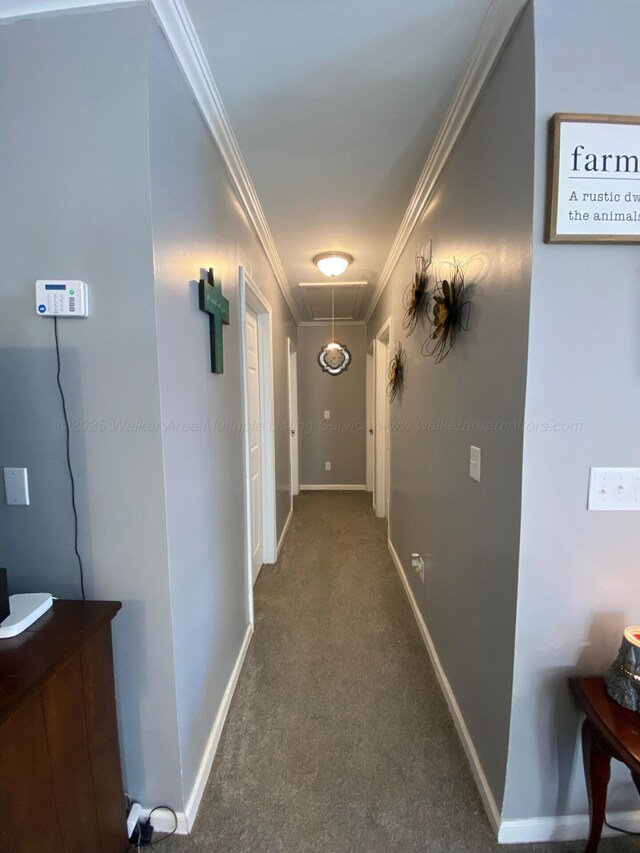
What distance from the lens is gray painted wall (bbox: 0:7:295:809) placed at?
3.13 feet

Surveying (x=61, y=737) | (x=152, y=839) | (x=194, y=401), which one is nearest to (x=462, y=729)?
(x=152, y=839)

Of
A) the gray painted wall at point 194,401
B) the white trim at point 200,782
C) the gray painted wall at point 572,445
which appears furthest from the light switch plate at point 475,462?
the white trim at point 200,782

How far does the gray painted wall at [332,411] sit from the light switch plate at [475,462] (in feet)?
12.4

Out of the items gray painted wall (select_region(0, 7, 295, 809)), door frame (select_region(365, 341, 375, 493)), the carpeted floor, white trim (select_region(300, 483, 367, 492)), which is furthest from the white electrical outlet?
white trim (select_region(300, 483, 367, 492))

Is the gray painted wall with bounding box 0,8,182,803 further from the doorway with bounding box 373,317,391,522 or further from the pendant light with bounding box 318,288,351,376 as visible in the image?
the pendant light with bounding box 318,288,351,376

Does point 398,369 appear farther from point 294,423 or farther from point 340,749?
point 294,423

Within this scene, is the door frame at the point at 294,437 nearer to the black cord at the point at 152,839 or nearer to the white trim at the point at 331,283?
the white trim at the point at 331,283

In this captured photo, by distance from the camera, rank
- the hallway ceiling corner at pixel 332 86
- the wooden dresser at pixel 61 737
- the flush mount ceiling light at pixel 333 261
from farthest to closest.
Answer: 1. the flush mount ceiling light at pixel 333 261
2. the hallway ceiling corner at pixel 332 86
3. the wooden dresser at pixel 61 737

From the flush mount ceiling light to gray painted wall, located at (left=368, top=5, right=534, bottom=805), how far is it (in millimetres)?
944

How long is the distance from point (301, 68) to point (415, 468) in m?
1.86

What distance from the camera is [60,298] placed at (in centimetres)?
96

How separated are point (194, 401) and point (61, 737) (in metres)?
0.92

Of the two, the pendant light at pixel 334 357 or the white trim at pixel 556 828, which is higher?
the pendant light at pixel 334 357

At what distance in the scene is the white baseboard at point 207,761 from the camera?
3.70 ft
